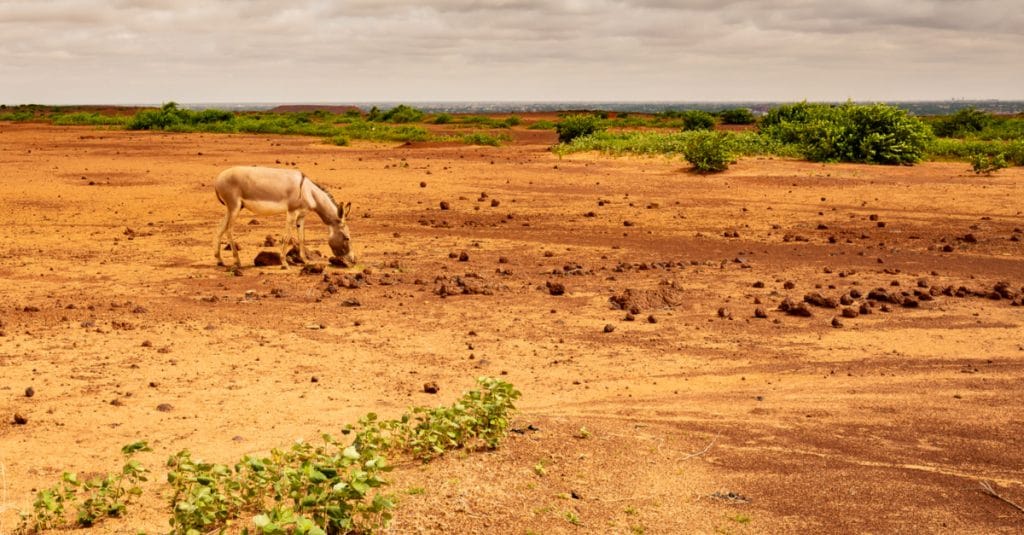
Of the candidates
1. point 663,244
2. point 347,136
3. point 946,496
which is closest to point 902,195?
point 663,244

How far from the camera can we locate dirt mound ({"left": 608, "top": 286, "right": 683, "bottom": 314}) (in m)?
11.1

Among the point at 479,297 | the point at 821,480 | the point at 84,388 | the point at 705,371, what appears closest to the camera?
the point at 821,480

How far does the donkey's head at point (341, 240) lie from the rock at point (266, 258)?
2.66ft

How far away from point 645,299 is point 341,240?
4595mm

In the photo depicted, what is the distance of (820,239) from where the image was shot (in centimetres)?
1645

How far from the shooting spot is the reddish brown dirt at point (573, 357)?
5.80 m

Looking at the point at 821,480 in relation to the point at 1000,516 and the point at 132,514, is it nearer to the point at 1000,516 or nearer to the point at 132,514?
the point at 1000,516

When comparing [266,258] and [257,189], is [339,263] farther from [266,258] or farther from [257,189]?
[257,189]

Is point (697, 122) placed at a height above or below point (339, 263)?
above

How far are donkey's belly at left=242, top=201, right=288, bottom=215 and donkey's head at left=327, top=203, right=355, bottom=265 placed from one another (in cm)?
76

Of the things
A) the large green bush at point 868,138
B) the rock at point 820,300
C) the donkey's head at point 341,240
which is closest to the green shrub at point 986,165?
the large green bush at point 868,138

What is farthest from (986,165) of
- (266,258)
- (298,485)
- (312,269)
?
(298,485)

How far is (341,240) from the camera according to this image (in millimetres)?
13508

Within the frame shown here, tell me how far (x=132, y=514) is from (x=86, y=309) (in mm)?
5825
